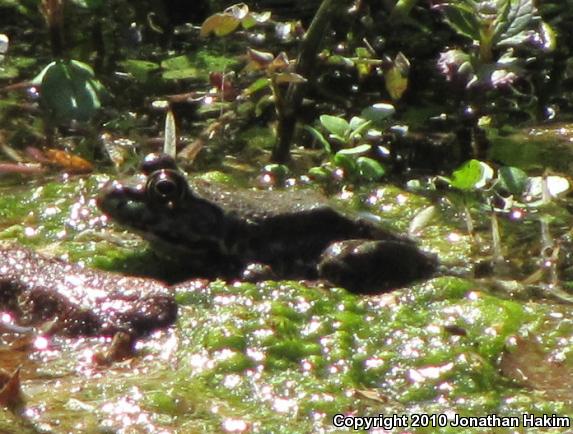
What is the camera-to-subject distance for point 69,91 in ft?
17.7

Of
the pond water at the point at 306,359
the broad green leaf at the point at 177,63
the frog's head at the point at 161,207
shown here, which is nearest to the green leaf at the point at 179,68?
the broad green leaf at the point at 177,63

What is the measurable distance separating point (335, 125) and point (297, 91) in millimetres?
241

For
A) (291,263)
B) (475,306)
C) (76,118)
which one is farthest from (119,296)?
(76,118)

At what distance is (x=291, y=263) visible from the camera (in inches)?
186

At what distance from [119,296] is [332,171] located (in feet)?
5.36

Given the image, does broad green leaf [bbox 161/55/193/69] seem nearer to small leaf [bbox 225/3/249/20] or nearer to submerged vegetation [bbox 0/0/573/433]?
submerged vegetation [bbox 0/0/573/433]

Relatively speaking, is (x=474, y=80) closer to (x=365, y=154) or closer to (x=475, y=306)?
(x=365, y=154)

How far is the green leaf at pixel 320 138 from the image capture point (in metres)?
5.29

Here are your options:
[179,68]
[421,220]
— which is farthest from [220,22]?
[421,220]

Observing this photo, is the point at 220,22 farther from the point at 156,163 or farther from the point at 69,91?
the point at 156,163

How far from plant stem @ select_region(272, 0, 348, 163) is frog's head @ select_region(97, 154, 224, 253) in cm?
76

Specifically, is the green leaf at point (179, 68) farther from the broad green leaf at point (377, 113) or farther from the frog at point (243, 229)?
the frog at point (243, 229)

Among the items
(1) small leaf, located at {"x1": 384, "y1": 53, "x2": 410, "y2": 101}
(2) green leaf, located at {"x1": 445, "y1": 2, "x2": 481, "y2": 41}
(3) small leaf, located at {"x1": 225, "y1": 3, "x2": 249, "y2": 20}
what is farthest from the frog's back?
(2) green leaf, located at {"x1": 445, "y1": 2, "x2": 481, "y2": 41}

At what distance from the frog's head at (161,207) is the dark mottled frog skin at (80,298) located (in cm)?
44
